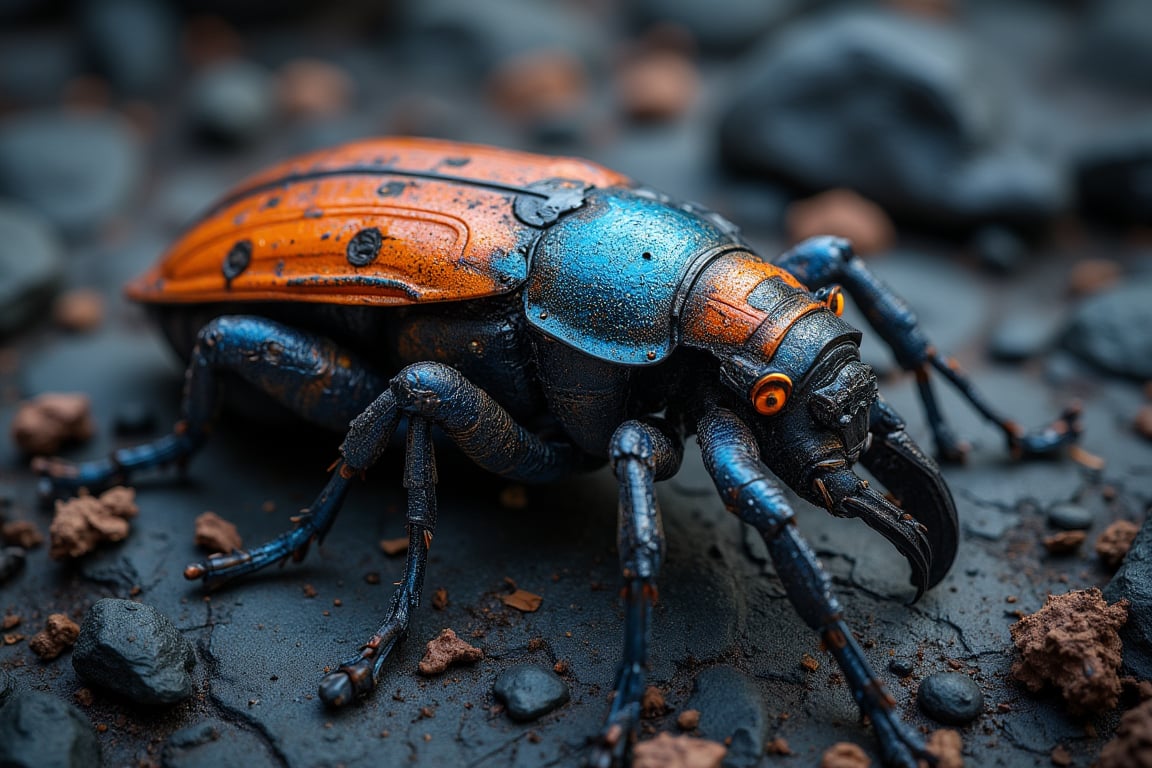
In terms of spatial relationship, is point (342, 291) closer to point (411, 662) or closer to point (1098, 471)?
point (411, 662)

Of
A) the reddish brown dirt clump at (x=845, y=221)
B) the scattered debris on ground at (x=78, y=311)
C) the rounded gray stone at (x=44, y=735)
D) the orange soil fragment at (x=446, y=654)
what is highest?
the reddish brown dirt clump at (x=845, y=221)

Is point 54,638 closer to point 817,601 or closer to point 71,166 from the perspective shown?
point 817,601

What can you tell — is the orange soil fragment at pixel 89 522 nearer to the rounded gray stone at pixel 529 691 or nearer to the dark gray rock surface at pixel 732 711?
the rounded gray stone at pixel 529 691

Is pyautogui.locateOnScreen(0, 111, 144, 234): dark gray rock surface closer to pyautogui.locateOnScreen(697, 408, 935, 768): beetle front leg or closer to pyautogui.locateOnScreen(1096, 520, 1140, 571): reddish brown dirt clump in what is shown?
pyautogui.locateOnScreen(697, 408, 935, 768): beetle front leg

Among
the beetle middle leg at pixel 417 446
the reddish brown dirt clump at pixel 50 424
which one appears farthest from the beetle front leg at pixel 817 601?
the reddish brown dirt clump at pixel 50 424

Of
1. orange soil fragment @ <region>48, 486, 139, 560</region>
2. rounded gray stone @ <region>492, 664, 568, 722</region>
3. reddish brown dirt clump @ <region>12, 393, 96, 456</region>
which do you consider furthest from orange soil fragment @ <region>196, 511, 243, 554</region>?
rounded gray stone @ <region>492, 664, 568, 722</region>

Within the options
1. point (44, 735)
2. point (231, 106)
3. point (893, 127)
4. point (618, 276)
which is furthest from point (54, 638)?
point (893, 127)

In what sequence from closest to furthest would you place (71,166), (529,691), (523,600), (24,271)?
(529,691), (523,600), (24,271), (71,166)
